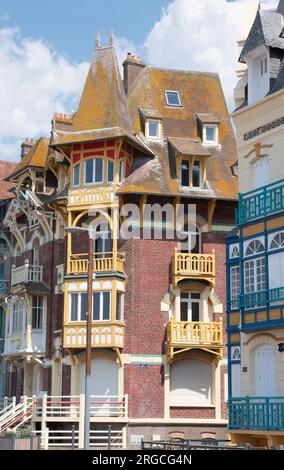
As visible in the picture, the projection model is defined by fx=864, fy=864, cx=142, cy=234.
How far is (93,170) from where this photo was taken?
3875cm

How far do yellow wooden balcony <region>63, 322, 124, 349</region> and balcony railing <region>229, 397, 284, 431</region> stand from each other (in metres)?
8.72

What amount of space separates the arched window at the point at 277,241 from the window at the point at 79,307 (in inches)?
479

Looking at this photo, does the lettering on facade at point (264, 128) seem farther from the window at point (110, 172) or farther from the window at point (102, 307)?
the window at point (102, 307)

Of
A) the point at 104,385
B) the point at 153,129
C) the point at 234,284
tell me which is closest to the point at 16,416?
the point at 104,385

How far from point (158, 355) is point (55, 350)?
558cm

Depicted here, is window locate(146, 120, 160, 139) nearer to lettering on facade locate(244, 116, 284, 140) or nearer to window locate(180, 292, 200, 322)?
window locate(180, 292, 200, 322)

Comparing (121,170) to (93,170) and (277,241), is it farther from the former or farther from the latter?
(277,241)

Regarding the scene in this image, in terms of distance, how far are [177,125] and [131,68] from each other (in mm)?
4236

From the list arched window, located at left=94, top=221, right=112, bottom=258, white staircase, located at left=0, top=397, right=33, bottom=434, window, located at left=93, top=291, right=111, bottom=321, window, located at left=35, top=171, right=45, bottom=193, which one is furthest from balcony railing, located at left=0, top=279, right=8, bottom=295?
window, located at left=93, top=291, right=111, bottom=321

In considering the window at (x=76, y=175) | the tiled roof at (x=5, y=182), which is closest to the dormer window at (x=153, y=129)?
the window at (x=76, y=175)

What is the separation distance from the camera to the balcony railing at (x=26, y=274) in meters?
42.1

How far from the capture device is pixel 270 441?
26281 mm

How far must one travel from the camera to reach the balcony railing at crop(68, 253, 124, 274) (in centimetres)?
3744
